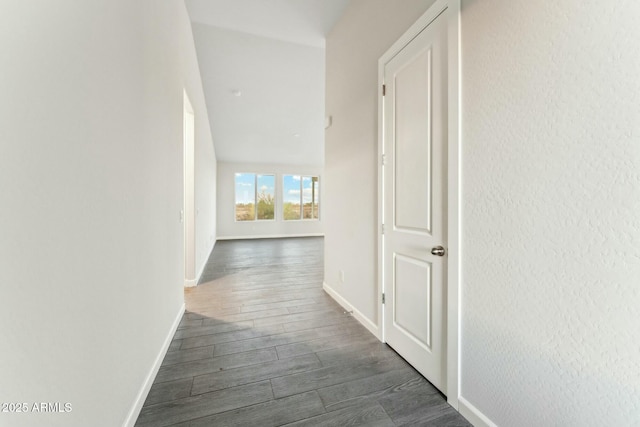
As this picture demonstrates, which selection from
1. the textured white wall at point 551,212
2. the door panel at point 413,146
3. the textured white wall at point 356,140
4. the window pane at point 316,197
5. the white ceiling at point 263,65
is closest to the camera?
the textured white wall at point 551,212

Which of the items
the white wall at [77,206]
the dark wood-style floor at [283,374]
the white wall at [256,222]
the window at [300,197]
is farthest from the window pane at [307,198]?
the white wall at [77,206]

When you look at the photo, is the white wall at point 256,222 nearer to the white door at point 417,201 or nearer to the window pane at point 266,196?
the window pane at point 266,196

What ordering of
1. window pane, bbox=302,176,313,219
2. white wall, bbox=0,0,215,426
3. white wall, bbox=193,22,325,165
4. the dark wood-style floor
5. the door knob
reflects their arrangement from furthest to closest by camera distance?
Result: window pane, bbox=302,176,313,219 < white wall, bbox=193,22,325,165 < the door knob < the dark wood-style floor < white wall, bbox=0,0,215,426

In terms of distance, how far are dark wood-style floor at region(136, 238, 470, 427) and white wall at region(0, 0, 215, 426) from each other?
11.3 inches

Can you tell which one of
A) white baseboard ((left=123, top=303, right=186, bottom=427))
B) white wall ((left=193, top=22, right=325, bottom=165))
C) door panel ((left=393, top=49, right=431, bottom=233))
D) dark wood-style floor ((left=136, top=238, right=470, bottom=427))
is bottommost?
dark wood-style floor ((left=136, top=238, right=470, bottom=427))

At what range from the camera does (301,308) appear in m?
2.69

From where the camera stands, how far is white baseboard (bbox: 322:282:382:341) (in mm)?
2131

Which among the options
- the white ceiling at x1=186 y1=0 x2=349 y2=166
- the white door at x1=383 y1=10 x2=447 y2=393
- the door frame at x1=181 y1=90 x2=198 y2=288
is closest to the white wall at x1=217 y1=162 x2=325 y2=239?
the white ceiling at x1=186 y1=0 x2=349 y2=166

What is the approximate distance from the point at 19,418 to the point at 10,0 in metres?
1.00

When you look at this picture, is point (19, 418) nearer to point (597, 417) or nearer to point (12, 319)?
point (12, 319)

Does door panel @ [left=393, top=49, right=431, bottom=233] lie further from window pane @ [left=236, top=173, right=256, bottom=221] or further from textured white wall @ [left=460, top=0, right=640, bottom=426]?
window pane @ [left=236, top=173, right=256, bottom=221]

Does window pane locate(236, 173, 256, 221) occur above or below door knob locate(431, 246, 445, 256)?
above

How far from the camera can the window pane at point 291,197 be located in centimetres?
906

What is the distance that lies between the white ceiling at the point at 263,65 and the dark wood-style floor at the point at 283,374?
303 cm
